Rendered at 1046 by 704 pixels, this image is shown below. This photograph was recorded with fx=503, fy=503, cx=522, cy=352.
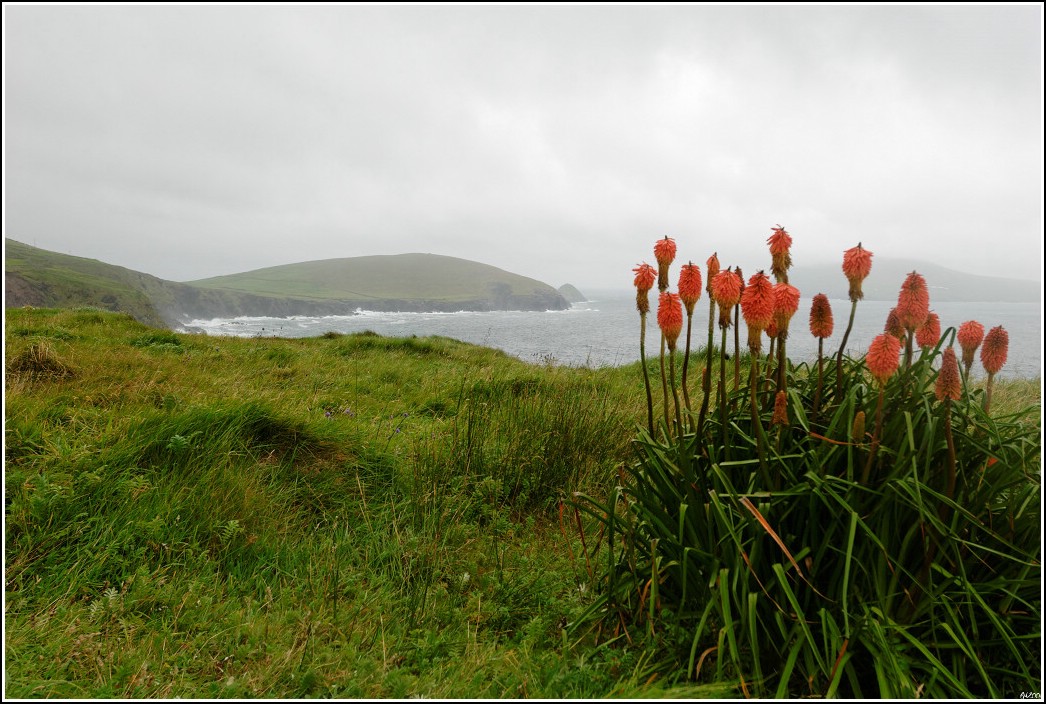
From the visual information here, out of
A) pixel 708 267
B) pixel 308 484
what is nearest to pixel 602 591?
pixel 708 267

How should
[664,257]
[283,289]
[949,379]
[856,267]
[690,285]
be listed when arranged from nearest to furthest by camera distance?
[949,379] → [856,267] → [690,285] → [664,257] → [283,289]

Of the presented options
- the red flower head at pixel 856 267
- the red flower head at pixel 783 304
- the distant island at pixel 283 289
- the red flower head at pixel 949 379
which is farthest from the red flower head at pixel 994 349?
the distant island at pixel 283 289

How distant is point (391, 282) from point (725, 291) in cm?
16248

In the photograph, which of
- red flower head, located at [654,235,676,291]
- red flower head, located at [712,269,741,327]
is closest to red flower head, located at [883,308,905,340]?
red flower head, located at [712,269,741,327]

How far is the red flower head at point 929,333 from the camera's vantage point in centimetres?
223

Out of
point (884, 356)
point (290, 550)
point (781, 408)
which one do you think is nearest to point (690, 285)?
point (781, 408)

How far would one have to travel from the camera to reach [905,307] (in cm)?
181

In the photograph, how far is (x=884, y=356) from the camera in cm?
179

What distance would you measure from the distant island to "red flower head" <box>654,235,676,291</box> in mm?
66929

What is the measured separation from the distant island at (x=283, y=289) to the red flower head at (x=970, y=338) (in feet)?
223

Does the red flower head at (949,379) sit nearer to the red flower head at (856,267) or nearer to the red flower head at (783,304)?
the red flower head at (856,267)

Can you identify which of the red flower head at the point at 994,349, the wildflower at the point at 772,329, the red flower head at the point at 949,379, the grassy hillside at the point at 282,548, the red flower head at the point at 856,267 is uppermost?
the red flower head at the point at 856,267

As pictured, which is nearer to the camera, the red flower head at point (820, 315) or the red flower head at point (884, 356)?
the red flower head at point (884, 356)

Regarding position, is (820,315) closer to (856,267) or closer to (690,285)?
(856,267)
